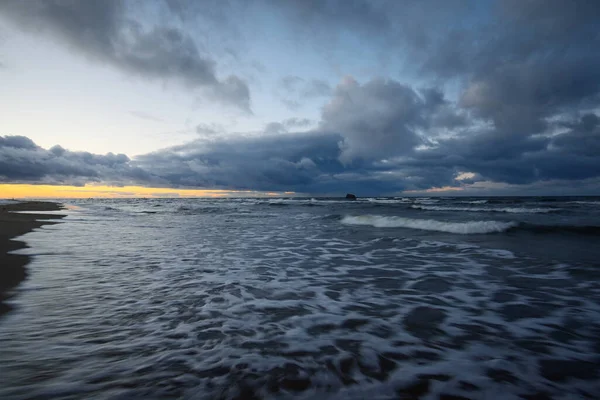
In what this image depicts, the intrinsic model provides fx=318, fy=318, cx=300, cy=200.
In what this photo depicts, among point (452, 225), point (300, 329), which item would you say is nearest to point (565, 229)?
point (452, 225)

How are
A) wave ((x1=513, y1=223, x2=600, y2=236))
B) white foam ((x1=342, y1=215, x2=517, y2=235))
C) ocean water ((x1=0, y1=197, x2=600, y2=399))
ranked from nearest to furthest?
ocean water ((x1=0, y1=197, x2=600, y2=399))
wave ((x1=513, y1=223, x2=600, y2=236))
white foam ((x1=342, y1=215, x2=517, y2=235))

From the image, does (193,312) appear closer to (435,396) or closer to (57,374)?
(57,374)

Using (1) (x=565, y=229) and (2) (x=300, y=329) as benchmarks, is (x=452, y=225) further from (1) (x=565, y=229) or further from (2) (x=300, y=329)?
(2) (x=300, y=329)

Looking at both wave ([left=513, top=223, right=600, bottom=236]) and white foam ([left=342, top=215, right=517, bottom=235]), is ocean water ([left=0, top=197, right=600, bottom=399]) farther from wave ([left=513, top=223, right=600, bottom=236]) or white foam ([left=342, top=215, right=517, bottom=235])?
wave ([left=513, top=223, right=600, bottom=236])

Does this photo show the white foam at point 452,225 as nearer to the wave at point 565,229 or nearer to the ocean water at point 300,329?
the wave at point 565,229

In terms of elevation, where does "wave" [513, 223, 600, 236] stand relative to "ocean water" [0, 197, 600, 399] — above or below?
above

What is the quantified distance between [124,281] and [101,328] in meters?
2.31

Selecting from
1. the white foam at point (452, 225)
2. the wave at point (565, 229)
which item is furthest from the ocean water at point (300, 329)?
the wave at point (565, 229)

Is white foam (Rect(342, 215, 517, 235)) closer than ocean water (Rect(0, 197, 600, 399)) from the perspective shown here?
No

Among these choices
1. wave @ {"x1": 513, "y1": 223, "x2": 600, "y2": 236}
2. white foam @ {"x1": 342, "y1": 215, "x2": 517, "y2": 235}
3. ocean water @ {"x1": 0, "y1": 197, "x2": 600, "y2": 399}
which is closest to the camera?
ocean water @ {"x1": 0, "y1": 197, "x2": 600, "y2": 399}

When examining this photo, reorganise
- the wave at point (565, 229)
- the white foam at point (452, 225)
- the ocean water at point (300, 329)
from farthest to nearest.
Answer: the white foam at point (452, 225) < the wave at point (565, 229) < the ocean water at point (300, 329)

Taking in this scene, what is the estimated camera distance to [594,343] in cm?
358

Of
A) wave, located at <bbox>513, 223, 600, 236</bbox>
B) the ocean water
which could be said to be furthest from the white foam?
the ocean water

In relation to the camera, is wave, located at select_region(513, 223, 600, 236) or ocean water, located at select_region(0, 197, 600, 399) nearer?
ocean water, located at select_region(0, 197, 600, 399)
